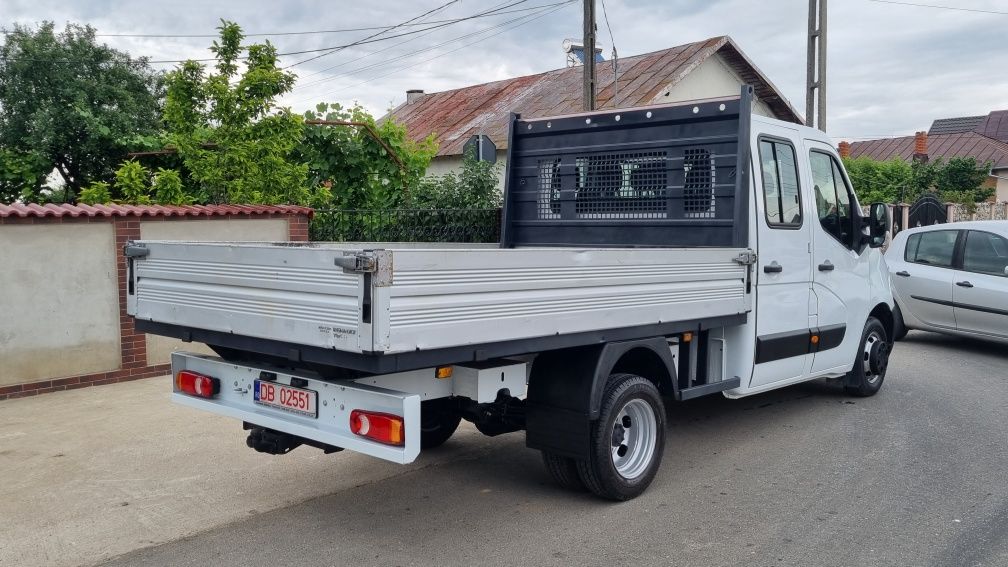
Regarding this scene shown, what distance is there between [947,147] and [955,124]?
1582 cm

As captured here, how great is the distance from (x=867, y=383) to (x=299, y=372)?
5659 millimetres

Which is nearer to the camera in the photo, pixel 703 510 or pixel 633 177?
pixel 703 510

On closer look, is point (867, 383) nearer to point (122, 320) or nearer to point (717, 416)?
point (717, 416)

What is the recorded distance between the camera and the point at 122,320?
28.1 ft

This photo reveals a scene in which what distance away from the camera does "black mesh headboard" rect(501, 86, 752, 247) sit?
20.4ft

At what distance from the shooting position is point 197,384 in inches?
200

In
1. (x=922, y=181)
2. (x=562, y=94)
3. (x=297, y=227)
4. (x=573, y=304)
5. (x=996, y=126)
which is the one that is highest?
(x=996, y=126)

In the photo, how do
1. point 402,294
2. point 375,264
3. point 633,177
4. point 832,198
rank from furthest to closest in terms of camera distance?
1. point 832,198
2. point 633,177
3. point 402,294
4. point 375,264

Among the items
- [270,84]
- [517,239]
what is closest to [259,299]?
[517,239]

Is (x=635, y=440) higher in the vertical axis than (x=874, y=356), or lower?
lower

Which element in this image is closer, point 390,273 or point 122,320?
point 390,273

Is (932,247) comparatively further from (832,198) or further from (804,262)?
(804,262)

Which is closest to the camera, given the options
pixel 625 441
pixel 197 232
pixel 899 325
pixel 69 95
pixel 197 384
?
pixel 197 384

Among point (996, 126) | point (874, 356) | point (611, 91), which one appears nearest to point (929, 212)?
point (611, 91)
